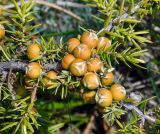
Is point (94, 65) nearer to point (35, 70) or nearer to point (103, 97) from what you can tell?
point (103, 97)

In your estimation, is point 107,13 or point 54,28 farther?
point 54,28

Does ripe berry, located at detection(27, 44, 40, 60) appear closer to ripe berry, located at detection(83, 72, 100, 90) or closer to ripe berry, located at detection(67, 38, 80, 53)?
ripe berry, located at detection(67, 38, 80, 53)

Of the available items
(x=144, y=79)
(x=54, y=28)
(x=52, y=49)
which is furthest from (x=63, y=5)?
(x=52, y=49)

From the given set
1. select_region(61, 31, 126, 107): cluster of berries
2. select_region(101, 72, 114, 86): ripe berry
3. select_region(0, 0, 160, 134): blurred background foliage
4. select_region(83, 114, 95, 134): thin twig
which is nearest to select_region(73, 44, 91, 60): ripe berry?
select_region(61, 31, 126, 107): cluster of berries

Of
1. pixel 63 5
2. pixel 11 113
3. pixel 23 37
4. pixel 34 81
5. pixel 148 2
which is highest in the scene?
pixel 63 5

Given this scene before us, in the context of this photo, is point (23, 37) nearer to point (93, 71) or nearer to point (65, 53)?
point (65, 53)

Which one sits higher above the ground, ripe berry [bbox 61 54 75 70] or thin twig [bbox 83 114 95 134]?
ripe berry [bbox 61 54 75 70]

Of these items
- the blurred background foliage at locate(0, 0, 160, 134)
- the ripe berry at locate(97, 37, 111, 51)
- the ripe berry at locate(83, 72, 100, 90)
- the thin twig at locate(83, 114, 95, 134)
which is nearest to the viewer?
the ripe berry at locate(83, 72, 100, 90)

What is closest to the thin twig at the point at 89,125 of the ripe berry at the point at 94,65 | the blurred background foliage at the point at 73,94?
the blurred background foliage at the point at 73,94
